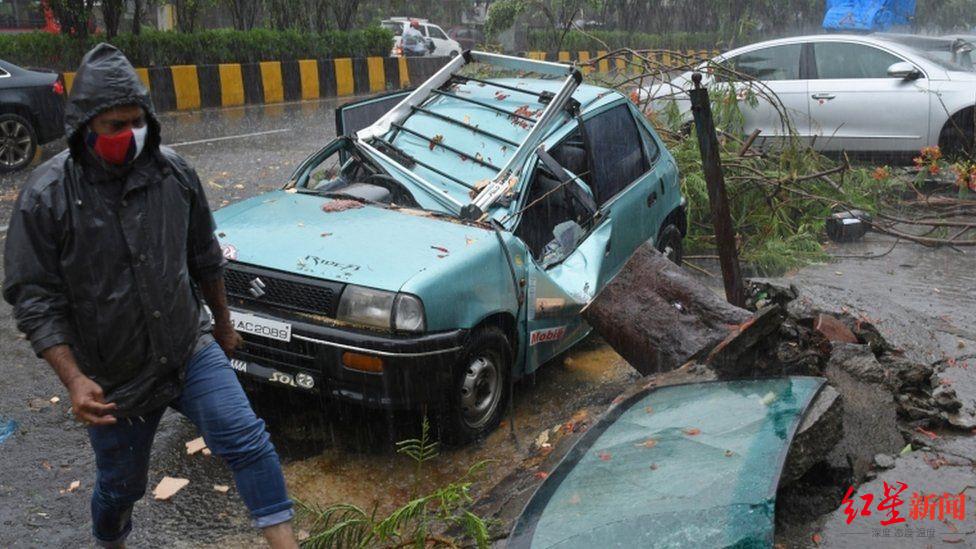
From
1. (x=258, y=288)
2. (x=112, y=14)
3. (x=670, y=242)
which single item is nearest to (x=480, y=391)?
(x=258, y=288)

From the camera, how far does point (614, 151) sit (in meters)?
6.00

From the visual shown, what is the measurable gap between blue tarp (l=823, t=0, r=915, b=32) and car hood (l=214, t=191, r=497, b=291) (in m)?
17.3

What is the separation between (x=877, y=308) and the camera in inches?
215

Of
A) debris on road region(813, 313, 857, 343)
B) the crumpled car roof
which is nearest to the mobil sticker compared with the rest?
the crumpled car roof

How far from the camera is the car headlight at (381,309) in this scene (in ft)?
Answer: 13.3

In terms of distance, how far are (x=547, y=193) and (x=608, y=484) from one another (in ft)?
7.86

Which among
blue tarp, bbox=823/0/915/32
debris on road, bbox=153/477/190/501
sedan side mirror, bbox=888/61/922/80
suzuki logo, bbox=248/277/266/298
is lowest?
debris on road, bbox=153/477/190/501

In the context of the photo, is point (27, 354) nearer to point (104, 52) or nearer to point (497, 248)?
point (497, 248)

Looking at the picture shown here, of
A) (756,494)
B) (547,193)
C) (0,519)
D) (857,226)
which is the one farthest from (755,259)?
(0,519)

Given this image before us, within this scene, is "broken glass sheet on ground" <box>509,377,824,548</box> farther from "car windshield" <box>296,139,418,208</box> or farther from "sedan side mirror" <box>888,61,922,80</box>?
"sedan side mirror" <box>888,61,922,80</box>

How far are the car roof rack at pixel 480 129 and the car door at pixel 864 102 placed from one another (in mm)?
5270

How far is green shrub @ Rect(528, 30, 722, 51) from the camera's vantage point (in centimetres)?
2917

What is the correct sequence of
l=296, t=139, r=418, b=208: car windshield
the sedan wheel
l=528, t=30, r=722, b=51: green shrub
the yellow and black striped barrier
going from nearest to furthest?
the sedan wheel → l=296, t=139, r=418, b=208: car windshield → the yellow and black striped barrier → l=528, t=30, r=722, b=51: green shrub

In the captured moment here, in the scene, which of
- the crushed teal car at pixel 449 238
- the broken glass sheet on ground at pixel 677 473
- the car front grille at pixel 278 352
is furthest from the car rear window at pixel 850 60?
the car front grille at pixel 278 352
